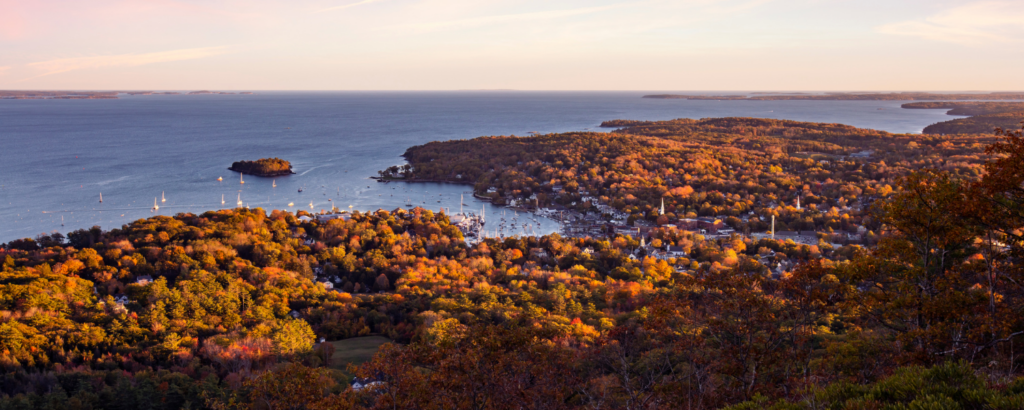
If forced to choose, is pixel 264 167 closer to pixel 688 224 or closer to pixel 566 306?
pixel 688 224

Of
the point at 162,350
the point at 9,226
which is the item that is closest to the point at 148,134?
the point at 9,226

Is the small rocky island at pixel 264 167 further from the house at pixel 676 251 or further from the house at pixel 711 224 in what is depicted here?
the house at pixel 676 251

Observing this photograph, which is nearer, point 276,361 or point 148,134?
point 276,361

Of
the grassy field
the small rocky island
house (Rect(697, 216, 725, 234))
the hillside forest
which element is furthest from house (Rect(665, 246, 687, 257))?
the small rocky island

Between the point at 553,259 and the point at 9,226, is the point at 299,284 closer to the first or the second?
the point at 553,259

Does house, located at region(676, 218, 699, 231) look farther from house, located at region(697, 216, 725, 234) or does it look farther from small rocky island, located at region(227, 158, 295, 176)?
small rocky island, located at region(227, 158, 295, 176)
